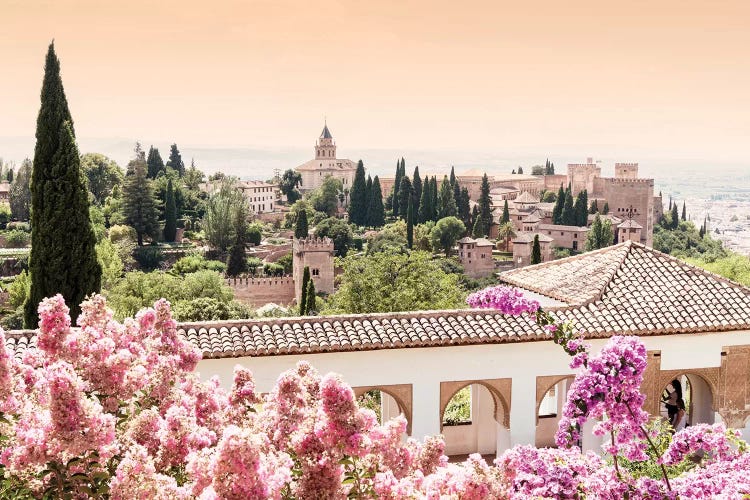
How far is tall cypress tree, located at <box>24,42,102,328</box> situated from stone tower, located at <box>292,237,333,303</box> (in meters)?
29.3

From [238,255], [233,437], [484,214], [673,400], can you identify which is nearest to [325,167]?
[484,214]

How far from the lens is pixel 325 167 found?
94.5m

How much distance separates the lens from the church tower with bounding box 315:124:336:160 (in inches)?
3841

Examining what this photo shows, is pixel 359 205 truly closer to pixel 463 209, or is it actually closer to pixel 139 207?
pixel 463 209

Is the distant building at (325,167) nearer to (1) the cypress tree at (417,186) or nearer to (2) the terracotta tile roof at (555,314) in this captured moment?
(1) the cypress tree at (417,186)

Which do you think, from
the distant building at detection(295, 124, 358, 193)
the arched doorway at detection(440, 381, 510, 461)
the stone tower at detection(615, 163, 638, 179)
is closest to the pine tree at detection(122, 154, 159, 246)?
the distant building at detection(295, 124, 358, 193)

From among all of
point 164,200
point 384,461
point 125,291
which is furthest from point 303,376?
point 164,200

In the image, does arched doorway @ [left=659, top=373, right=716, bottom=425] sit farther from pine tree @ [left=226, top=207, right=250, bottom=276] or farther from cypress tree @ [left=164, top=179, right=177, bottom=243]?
cypress tree @ [left=164, top=179, right=177, bottom=243]

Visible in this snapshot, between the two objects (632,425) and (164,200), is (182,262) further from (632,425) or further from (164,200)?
(632,425)

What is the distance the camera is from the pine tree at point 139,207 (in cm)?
5231

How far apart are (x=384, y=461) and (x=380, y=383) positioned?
5986 millimetres

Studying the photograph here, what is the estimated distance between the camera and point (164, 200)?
59.3 m

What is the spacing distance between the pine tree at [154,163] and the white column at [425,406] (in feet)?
208

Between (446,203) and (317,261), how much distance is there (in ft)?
72.9
